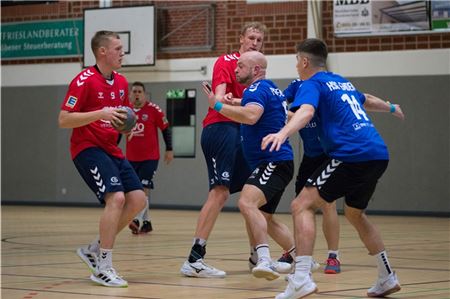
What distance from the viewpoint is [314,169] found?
8422 mm

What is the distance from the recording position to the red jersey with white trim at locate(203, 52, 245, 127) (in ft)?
27.5

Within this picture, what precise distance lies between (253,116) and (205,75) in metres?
15.4

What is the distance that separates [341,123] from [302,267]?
41.8 inches

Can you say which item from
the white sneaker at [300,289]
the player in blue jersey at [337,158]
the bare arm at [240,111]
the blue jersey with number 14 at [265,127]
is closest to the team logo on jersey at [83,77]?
the bare arm at [240,111]

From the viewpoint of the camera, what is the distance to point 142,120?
15086 millimetres

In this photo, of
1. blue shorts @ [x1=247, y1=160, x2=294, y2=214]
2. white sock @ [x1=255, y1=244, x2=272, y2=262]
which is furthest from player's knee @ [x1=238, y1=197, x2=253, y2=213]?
white sock @ [x1=255, y1=244, x2=272, y2=262]

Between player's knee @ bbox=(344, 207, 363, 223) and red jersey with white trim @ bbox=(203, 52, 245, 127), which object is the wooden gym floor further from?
red jersey with white trim @ bbox=(203, 52, 245, 127)

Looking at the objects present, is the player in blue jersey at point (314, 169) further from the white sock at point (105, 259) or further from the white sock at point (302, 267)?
the white sock at point (302, 267)

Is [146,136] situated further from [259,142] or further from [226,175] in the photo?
[259,142]

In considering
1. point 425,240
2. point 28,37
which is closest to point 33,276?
point 425,240

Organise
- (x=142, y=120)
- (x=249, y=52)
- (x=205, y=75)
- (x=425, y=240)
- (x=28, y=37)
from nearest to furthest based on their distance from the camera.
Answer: (x=249, y=52)
(x=425, y=240)
(x=142, y=120)
(x=205, y=75)
(x=28, y=37)

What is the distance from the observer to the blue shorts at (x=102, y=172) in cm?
751

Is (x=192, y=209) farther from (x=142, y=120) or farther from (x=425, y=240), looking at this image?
(x=425, y=240)

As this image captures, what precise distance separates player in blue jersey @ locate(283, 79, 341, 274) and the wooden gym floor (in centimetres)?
16
